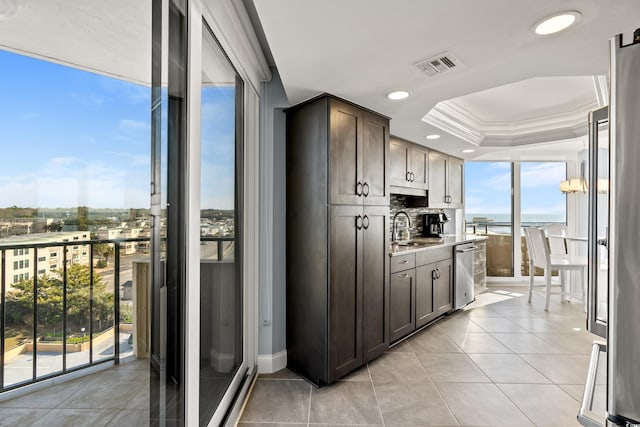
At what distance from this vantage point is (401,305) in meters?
3.09

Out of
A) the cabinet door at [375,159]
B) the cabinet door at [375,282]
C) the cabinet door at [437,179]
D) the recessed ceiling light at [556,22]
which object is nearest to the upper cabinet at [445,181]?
the cabinet door at [437,179]

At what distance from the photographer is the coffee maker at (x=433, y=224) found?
4.66m


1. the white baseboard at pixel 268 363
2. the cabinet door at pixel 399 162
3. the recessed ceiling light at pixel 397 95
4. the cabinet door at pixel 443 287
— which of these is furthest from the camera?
the cabinet door at pixel 443 287

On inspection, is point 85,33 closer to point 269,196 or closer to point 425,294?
point 269,196

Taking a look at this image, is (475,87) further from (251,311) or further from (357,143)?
(251,311)

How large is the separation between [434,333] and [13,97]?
12.2ft

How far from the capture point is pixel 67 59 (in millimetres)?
668

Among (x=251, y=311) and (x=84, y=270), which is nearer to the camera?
(x=84, y=270)

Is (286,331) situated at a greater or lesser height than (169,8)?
lesser

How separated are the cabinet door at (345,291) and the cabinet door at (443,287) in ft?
5.12

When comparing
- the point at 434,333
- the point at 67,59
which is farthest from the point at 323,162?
the point at 434,333

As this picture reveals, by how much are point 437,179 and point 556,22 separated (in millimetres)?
3004

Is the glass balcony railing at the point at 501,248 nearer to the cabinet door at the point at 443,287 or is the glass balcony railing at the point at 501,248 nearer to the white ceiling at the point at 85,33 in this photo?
the cabinet door at the point at 443,287

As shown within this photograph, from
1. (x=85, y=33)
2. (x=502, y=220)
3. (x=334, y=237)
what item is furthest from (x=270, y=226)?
(x=502, y=220)
